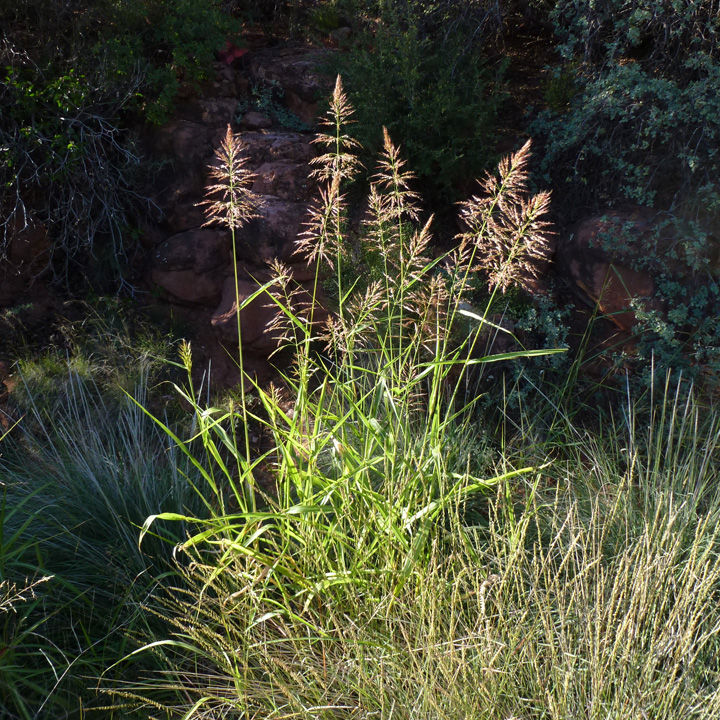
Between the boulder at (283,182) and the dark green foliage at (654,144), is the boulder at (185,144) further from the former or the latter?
the dark green foliage at (654,144)

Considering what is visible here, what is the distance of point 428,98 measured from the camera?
542cm

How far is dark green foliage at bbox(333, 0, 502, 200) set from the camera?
520 centimetres

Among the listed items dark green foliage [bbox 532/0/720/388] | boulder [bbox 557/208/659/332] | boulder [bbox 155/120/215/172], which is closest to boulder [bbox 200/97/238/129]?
boulder [bbox 155/120/215/172]

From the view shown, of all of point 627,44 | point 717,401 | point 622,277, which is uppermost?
point 627,44

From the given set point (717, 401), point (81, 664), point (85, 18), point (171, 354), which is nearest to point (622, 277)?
point (717, 401)

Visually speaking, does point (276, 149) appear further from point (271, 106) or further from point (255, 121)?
point (271, 106)

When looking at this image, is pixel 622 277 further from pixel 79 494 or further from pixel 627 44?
pixel 79 494

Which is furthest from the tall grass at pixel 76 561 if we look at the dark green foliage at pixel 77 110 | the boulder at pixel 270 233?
the dark green foliage at pixel 77 110

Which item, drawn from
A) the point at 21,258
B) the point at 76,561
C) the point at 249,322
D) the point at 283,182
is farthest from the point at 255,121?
the point at 76,561

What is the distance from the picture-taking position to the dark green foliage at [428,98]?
205 inches

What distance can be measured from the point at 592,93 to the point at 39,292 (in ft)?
13.7

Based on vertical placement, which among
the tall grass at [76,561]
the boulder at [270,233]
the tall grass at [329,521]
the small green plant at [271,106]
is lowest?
the tall grass at [76,561]

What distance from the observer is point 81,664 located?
9.07ft

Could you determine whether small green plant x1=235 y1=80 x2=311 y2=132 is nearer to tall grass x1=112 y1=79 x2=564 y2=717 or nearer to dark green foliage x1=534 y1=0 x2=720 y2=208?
dark green foliage x1=534 y1=0 x2=720 y2=208
